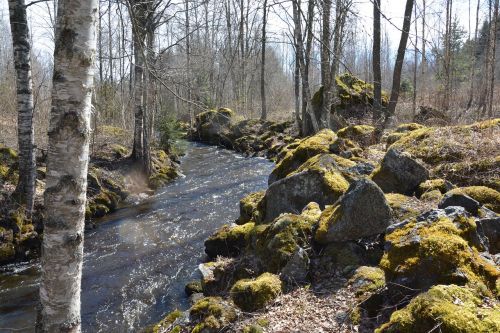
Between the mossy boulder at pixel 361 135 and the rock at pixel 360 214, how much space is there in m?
6.41

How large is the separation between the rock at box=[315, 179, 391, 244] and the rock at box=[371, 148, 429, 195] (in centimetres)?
170

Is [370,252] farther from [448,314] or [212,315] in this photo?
[448,314]

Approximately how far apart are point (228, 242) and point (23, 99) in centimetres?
517

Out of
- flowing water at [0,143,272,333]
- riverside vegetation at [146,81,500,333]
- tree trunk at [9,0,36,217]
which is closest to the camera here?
riverside vegetation at [146,81,500,333]

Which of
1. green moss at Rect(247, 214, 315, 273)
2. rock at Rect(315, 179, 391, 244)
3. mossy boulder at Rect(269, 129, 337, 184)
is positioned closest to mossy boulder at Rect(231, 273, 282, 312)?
green moss at Rect(247, 214, 315, 273)

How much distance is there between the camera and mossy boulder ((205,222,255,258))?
7.11 m

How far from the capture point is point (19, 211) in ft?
27.6

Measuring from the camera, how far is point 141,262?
25.3 ft

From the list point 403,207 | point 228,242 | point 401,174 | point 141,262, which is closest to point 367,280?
point 403,207

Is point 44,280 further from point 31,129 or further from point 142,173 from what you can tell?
point 142,173

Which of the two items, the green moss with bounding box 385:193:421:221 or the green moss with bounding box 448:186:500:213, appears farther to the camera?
the green moss with bounding box 448:186:500:213

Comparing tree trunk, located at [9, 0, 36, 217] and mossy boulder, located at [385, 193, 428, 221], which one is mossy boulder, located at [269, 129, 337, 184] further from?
tree trunk, located at [9, 0, 36, 217]

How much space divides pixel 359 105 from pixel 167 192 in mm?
9858

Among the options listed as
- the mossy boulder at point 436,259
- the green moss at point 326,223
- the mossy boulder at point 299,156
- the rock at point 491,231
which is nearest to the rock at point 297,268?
the green moss at point 326,223
